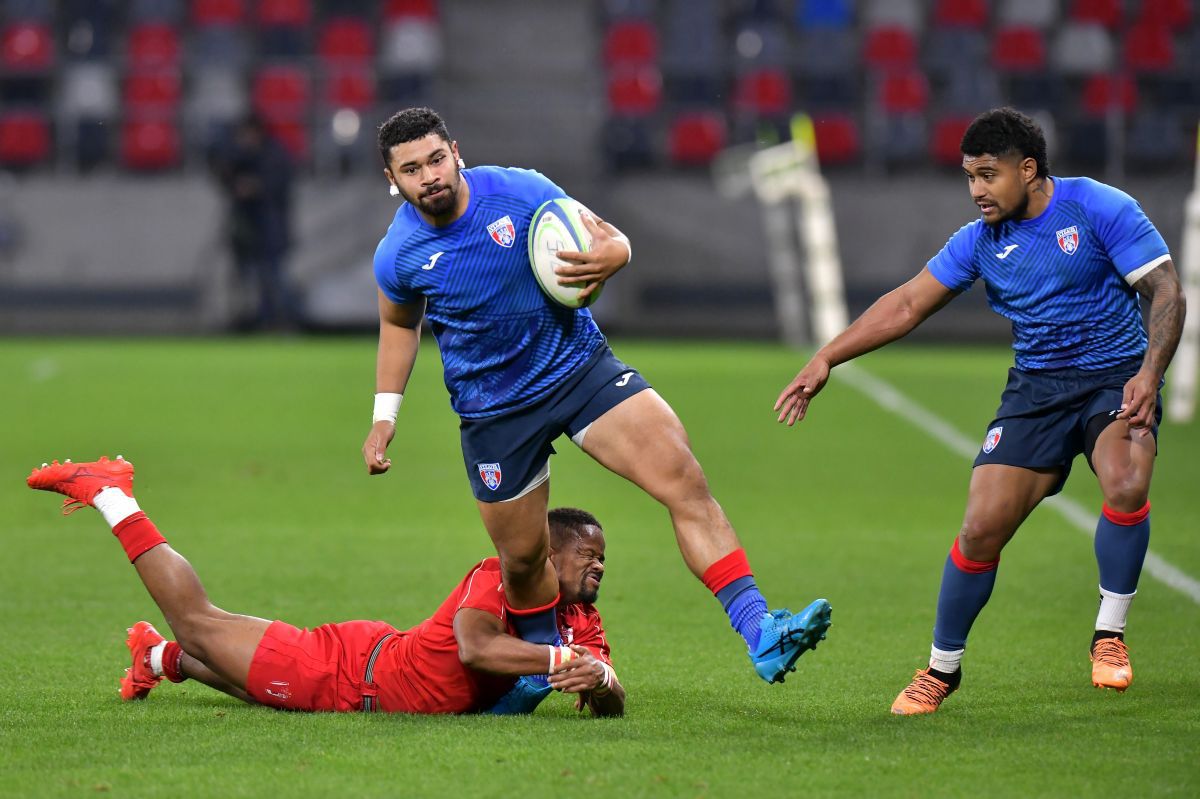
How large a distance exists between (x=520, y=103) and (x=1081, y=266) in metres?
20.8

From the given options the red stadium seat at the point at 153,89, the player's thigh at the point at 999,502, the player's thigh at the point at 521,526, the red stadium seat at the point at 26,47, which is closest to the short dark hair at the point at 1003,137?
the player's thigh at the point at 999,502

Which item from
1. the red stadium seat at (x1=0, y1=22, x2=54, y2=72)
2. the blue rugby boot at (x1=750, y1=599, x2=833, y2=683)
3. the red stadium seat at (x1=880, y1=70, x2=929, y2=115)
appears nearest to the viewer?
the blue rugby boot at (x1=750, y1=599, x2=833, y2=683)

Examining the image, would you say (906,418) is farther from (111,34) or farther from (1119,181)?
(111,34)

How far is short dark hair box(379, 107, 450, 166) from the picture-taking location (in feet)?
19.0

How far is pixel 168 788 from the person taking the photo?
485 centimetres

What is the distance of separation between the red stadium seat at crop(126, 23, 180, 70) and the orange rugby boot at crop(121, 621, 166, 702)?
71.3ft

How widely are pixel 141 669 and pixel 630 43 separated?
22.1 m

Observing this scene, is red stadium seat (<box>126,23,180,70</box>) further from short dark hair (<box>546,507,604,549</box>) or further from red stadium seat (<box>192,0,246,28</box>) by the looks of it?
short dark hair (<box>546,507,604,549</box>)

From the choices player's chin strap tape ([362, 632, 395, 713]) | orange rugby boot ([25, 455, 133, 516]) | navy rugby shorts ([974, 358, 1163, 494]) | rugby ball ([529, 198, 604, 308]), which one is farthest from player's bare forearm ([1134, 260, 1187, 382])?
orange rugby boot ([25, 455, 133, 516])

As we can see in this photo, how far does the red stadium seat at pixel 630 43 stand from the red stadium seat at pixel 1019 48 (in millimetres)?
5147

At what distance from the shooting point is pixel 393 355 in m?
6.31

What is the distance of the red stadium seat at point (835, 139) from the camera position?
83.8ft

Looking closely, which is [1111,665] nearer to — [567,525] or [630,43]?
[567,525]

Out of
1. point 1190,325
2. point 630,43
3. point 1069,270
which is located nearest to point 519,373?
point 1069,270
